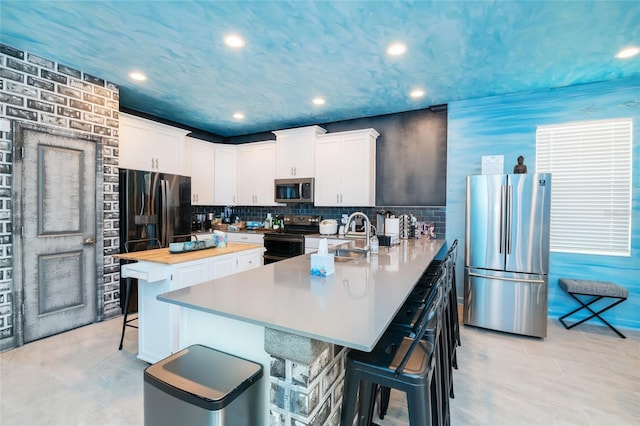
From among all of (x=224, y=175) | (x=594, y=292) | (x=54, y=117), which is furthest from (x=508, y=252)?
(x=54, y=117)

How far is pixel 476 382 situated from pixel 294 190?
11.3 ft

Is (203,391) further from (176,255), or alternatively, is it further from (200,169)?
(200,169)

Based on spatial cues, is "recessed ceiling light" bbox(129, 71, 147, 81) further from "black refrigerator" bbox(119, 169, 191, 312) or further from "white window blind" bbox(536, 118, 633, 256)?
"white window blind" bbox(536, 118, 633, 256)

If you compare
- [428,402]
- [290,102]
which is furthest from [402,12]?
[428,402]

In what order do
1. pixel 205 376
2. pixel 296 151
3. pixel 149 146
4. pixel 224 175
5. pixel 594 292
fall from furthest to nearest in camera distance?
pixel 224 175, pixel 296 151, pixel 149 146, pixel 594 292, pixel 205 376

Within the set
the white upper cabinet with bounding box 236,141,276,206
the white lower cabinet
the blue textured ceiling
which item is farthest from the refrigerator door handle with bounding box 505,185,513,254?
the white upper cabinet with bounding box 236,141,276,206

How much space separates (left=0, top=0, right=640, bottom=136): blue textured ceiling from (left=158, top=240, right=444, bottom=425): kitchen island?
1.91m

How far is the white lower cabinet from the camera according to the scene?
2.23 m

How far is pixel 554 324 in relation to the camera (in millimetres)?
3350

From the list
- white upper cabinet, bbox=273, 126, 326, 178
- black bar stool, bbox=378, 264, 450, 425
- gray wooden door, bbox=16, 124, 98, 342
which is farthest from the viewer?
white upper cabinet, bbox=273, 126, 326, 178

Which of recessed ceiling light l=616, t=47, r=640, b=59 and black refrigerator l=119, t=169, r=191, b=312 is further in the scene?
black refrigerator l=119, t=169, r=191, b=312

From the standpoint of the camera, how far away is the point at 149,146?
13.0 ft

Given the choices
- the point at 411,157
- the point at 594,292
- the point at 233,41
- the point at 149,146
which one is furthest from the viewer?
the point at 411,157

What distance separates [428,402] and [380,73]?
2932 millimetres
